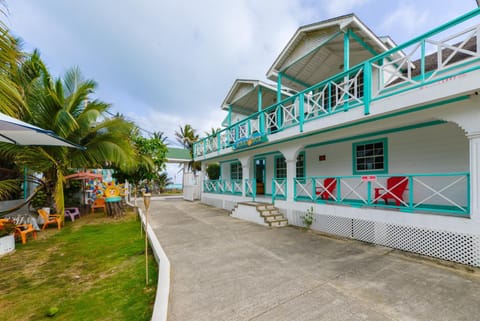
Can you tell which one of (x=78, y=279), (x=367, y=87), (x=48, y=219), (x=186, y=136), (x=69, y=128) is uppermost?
(x=186, y=136)

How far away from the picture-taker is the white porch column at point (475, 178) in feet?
13.0

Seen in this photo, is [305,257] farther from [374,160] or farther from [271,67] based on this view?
[271,67]

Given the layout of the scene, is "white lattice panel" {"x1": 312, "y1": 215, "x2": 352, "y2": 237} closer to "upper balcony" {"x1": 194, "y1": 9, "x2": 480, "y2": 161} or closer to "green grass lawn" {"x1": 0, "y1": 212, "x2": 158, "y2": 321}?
"upper balcony" {"x1": 194, "y1": 9, "x2": 480, "y2": 161}

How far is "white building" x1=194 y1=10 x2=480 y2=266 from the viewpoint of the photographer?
4.20 metres

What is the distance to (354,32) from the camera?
22.6 ft

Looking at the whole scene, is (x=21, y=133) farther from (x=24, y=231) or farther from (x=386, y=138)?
(x=386, y=138)

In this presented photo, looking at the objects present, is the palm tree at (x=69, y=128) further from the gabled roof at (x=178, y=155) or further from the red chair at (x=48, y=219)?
the gabled roof at (x=178, y=155)

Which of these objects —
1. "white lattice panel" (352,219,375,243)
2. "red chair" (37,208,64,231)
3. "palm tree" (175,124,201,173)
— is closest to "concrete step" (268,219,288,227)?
"white lattice panel" (352,219,375,243)

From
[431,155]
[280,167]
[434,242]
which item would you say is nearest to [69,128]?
[280,167]

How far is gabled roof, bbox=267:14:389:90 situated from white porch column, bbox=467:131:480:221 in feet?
15.8

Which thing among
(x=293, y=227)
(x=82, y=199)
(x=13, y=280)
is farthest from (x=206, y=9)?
(x=82, y=199)

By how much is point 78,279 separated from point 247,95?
428 inches

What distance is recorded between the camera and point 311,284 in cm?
340

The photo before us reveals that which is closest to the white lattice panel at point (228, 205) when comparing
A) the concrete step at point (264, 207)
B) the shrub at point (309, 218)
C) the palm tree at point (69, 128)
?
the concrete step at point (264, 207)
